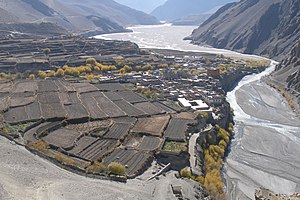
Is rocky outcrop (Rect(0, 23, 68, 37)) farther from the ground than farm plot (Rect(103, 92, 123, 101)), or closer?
closer

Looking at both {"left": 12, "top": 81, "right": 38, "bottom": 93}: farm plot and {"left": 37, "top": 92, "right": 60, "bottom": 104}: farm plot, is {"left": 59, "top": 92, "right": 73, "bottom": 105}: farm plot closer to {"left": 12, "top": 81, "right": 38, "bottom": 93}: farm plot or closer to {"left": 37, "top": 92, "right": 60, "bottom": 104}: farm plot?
{"left": 37, "top": 92, "right": 60, "bottom": 104}: farm plot

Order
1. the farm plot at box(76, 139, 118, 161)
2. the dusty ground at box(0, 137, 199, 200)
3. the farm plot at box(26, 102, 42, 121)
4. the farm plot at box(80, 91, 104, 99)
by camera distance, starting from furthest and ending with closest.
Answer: the farm plot at box(80, 91, 104, 99), the farm plot at box(26, 102, 42, 121), the farm plot at box(76, 139, 118, 161), the dusty ground at box(0, 137, 199, 200)

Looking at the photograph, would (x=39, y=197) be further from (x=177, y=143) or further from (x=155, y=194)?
(x=177, y=143)


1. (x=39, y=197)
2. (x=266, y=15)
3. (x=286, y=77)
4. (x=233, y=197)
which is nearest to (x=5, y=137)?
(x=39, y=197)

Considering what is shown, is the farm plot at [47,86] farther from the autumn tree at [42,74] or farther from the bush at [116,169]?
the bush at [116,169]

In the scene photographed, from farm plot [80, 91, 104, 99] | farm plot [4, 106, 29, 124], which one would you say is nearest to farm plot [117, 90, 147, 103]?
farm plot [80, 91, 104, 99]

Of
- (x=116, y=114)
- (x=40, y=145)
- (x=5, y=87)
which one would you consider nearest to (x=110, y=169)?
(x=40, y=145)
